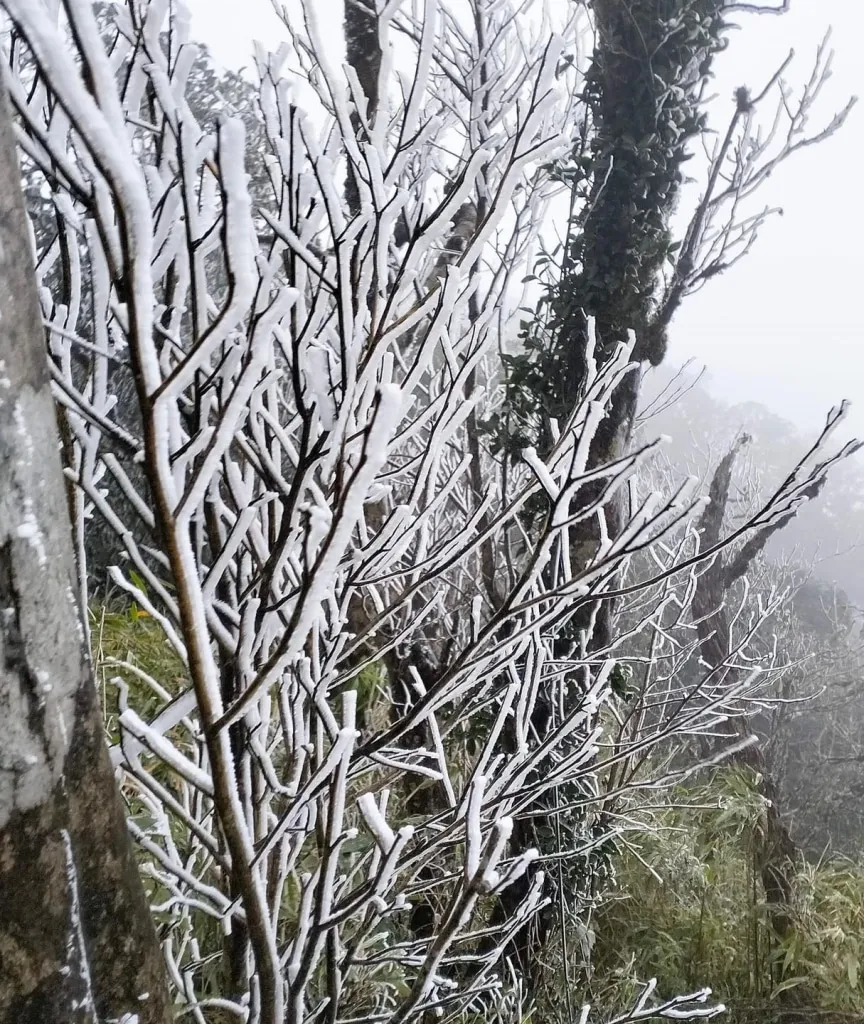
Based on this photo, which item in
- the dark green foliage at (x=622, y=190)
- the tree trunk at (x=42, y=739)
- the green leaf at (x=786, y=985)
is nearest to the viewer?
the tree trunk at (x=42, y=739)

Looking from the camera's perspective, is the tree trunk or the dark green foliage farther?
the dark green foliage

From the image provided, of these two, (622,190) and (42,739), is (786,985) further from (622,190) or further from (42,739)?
(42,739)

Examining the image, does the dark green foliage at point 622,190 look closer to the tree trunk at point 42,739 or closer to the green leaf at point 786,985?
the tree trunk at point 42,739

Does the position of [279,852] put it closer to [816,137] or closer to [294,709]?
[294,709]

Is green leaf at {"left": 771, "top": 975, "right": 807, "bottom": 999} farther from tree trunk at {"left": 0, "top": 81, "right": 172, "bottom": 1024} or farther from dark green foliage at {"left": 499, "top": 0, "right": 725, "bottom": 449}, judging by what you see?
tree trunk at {"left": 0, "top": 81, "right": 172, "bottom": 1024}

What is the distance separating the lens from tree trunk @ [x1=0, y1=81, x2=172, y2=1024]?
1.46 feet

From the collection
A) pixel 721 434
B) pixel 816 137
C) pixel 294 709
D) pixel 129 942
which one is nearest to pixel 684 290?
pixel 816 137

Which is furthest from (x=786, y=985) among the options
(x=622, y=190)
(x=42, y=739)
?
(x=42, y=739)

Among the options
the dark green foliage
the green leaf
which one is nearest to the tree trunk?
the dark green foliage

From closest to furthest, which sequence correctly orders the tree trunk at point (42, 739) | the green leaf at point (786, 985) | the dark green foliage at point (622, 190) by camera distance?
the tree trunk at point (42, 739)
the dark green foliage at point (622, 190)
the green leaf at point (786, 985)

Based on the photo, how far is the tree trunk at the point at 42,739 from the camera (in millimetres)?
445

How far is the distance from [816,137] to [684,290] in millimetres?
582

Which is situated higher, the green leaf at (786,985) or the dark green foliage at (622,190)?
the dark green foliage at (622,190)

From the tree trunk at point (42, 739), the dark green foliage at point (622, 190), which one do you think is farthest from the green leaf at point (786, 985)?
the tree trunk at point (42, 739)
